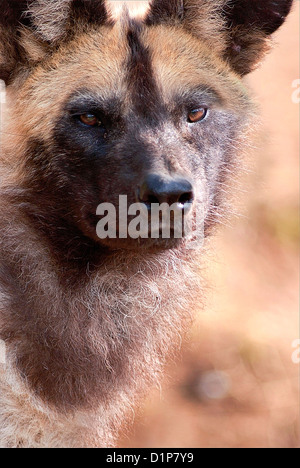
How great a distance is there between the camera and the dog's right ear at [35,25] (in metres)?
2.91

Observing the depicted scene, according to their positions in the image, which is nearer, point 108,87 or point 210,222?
point 108,87

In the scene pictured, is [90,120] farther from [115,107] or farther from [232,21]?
[232,21]

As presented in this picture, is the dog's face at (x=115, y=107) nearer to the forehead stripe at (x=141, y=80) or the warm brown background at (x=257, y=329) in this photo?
the forehead stripe at (x=141, y=80)

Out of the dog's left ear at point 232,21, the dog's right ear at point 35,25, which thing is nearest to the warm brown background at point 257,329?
the dog's left ear at point 232,21

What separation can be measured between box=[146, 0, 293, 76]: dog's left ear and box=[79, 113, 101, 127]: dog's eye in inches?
24.6

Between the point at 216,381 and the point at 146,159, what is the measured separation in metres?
4.27

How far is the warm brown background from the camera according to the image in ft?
20.3

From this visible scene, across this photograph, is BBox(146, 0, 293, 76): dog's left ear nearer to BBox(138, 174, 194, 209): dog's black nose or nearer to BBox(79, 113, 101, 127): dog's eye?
BBox(79, 113, 101, 127): dog's eye

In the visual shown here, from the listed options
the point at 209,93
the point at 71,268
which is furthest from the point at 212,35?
the point at 71,268

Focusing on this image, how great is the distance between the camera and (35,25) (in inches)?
116

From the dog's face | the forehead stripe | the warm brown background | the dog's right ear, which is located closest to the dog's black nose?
the dog's face

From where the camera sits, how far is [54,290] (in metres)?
2.93

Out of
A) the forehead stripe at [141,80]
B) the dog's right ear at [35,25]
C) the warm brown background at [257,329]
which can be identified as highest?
the dog's right ear at [35,25]
